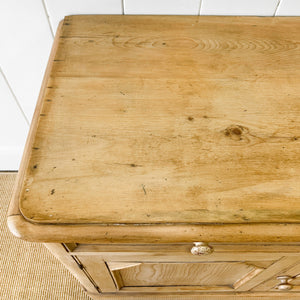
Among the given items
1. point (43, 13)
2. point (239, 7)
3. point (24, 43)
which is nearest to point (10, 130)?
point (24, 43)

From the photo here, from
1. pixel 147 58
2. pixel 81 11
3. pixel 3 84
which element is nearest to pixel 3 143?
pixel 3 84

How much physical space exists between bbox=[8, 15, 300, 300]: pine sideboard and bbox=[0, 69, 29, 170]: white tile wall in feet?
1.38

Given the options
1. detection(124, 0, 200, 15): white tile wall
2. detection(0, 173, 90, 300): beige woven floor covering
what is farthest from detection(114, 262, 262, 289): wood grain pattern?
detection(124, 0, 200, 15): white tile wall

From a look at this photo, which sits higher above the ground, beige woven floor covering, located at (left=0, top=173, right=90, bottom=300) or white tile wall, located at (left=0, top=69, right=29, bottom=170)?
white tile wall, located at (left=0, top=69, right=29, bottom=170)

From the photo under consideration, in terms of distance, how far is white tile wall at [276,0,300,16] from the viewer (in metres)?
0.65

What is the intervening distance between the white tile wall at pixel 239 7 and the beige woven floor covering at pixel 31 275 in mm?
1012

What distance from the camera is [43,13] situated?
2.22 ft

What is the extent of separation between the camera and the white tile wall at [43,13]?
2.13 feet

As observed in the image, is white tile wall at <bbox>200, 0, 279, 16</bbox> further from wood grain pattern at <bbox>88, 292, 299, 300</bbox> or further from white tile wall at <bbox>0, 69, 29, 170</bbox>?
wood grain pattern at <bbox>88, 292, 299, 300</bbox>

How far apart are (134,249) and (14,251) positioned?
788 millimetres

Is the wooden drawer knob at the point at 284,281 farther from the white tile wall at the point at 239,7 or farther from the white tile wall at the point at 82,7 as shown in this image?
the white tile wall at the point at 82,7

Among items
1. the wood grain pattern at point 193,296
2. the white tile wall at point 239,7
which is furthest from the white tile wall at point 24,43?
the wood grain pattern at point 193,296

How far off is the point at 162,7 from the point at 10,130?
30.0 inches

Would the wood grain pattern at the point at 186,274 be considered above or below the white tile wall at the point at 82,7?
below
